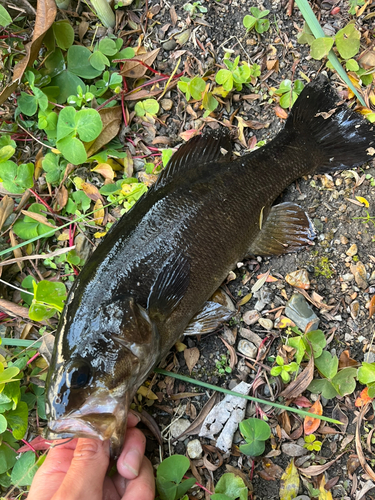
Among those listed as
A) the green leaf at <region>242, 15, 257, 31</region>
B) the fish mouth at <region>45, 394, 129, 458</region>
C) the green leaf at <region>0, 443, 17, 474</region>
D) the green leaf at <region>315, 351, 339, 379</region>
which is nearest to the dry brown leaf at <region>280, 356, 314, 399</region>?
the green leaf at <region>315, 351, 339, 379</region>

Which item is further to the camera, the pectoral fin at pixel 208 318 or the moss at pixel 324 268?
the moss at pixel 324 268

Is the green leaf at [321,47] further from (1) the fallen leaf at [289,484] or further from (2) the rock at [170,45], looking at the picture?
(1) the fallen leaf at [289,484]

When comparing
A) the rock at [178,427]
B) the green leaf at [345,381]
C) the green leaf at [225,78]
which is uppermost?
the green leaf at [225,78]

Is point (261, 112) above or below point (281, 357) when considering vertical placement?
above

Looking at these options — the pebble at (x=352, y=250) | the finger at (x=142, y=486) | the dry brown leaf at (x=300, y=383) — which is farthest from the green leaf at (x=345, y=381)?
the finger at (x=142, y=486)

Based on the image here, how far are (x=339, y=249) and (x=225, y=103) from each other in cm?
148

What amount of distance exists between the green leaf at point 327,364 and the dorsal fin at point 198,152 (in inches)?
63.7

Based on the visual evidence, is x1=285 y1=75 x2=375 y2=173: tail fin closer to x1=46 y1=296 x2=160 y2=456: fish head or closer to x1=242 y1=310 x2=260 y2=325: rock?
x1=242 y1=310 x2=260 y2=325: rock

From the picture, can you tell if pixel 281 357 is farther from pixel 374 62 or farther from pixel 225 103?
pixel 374 62

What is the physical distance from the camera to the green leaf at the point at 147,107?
3078 millimetres

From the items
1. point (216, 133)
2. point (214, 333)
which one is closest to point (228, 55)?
point (216, 133)

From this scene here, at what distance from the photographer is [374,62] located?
9.74 ft

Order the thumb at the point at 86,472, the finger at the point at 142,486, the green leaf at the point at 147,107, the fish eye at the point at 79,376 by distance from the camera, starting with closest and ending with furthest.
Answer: the thumb at the point at 86,472 < the fish eye at the point at 79,376 < the finger at the point at 142,486 < the green leaf at the point at 147,107

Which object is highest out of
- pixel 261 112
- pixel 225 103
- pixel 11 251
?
pixel 11 251
